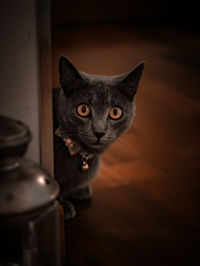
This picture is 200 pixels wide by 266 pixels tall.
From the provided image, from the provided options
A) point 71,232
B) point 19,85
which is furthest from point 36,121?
point 71,232

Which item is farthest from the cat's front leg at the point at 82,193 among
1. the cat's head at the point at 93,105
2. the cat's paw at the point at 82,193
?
the cat's head at the point at 93,105

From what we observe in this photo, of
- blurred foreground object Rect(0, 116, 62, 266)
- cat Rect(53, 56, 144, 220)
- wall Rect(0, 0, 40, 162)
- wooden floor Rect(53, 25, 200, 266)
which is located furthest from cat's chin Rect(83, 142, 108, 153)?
blurred foreground object Rect(0, 116, 62, 266)

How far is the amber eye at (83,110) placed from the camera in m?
1.08

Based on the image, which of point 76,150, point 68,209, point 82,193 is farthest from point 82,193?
point 76,150

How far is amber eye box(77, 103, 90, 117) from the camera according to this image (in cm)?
108

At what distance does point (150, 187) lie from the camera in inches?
55.1

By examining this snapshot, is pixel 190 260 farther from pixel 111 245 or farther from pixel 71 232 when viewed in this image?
pixel 71 232

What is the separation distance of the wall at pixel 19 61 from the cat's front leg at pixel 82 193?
60 cm

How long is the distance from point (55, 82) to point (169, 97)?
0.72 meters

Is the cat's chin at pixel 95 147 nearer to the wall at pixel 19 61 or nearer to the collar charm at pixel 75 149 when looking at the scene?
the collar charm at pixel 75 149

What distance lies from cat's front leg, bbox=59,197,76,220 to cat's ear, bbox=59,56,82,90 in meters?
0.40

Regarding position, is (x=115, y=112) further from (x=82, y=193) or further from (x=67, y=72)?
(x=82, y=193)

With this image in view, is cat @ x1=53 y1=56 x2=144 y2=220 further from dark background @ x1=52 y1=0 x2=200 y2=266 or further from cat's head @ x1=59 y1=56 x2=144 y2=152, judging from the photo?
dark background @ x1=52 y1=0 x2=200 y2=266

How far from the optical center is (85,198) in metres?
1.31
